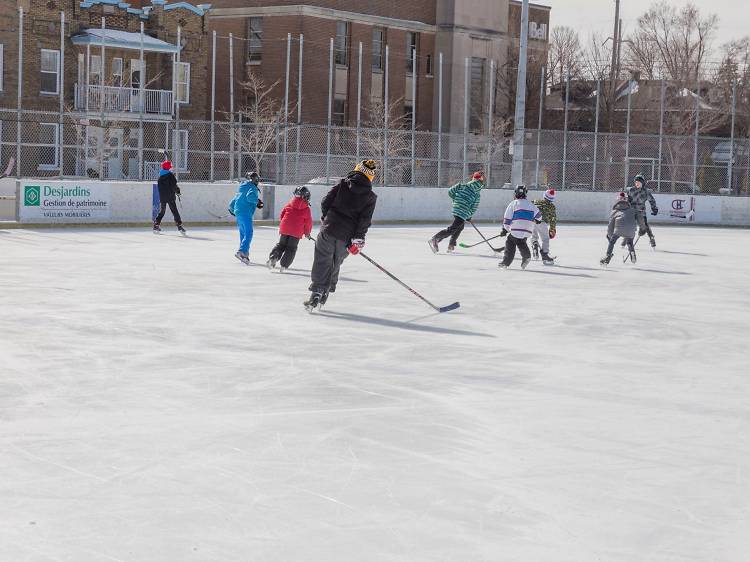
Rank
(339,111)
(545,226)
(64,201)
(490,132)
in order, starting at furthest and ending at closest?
(339,111) → (490,132) → (64,201) → (545,226)

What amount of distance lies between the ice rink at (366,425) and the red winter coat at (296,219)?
1.92m

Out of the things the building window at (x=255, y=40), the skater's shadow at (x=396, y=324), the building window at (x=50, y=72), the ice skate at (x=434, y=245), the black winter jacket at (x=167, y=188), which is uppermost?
the building window at (x=255, y=40)

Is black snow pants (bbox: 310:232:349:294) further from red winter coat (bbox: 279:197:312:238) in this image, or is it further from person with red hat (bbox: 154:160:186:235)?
person with red hat (bbox: 154:160:186:235)

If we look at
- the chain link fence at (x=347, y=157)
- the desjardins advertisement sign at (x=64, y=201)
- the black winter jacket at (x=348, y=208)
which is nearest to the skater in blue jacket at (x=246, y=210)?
the black winter jacket at (x=348, y=208)

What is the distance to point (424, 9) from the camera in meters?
58.8

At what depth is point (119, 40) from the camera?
45469 mm

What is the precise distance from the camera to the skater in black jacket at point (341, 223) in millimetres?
12680

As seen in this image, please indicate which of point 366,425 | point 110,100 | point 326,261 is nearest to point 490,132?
point 110,100

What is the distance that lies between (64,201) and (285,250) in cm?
1085

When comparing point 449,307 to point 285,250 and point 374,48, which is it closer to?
point 285,250

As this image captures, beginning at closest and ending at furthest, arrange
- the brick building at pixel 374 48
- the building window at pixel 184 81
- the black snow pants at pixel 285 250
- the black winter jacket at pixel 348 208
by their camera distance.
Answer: the black winter jacket at pixel 348 208 → the black snow pants at pixel 285 250 → the building window at pixel 184 81 → the brick building at pixel 374 48

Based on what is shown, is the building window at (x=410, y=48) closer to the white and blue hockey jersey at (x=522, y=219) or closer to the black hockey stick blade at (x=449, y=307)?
the white and blue hockey jersey at (x=522, y=219)

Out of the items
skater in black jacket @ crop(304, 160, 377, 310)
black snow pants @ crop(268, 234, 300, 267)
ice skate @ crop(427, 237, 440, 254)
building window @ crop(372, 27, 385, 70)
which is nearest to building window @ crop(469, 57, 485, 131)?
building window @ crop(372, 27, 385, 70)

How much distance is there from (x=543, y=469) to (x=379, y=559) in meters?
1.79
